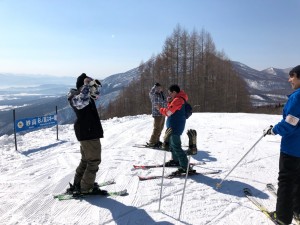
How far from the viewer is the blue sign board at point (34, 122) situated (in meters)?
9.81

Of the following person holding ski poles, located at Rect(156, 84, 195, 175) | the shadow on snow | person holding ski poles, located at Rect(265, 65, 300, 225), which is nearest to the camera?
person holding ski poles, located at Rect(265, 65, 300, 225)

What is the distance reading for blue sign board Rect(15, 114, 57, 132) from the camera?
9809mm

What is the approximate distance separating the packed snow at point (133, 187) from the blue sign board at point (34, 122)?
694mm

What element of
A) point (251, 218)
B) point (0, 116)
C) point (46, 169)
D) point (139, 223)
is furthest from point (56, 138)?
point (0, 116)

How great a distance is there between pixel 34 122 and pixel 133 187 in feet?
21.1

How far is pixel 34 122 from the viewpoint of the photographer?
10500mm

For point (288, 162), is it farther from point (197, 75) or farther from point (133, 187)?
point (197, 75)

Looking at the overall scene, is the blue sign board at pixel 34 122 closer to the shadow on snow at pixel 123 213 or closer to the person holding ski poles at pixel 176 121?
the shadow on snow at pixel 123 213

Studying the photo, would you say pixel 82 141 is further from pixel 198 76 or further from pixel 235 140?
pixel 198 76

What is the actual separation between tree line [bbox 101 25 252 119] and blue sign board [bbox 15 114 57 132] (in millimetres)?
26787

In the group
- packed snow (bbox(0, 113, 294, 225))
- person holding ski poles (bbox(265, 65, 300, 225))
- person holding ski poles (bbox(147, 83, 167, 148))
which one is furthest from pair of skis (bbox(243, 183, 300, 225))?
person holding ski poles (bbox(147, 83, 167, 148))

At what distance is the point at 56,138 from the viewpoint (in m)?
11.3

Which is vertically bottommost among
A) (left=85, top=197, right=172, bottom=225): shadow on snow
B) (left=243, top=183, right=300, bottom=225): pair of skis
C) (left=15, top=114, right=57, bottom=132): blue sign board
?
(left=85, top=197, right=172, bottom=225): shadow on snow

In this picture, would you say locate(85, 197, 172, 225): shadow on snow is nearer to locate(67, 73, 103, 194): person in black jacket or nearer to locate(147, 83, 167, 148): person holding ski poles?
locate(67, 73, 103, 194): person in black jacket
